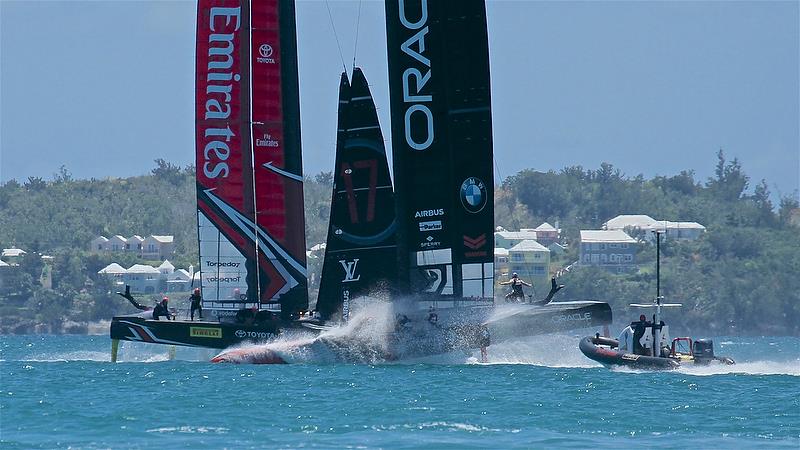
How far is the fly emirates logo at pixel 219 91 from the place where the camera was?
3603 centimetres

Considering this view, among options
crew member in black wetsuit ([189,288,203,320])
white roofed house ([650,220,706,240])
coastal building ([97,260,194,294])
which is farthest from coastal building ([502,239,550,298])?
crew member in black wetsuit ([189,288,203,320])

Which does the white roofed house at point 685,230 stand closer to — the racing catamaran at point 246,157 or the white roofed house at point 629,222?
the white roofed house at point 629,222

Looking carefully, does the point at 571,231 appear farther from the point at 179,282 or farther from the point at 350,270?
the point at 350,270

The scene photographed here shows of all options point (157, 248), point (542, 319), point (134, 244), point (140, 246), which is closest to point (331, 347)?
point (542, 319)

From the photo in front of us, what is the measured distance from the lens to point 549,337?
37.1 metres

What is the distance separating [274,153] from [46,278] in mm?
85891

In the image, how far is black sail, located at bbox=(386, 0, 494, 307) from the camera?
3419 centimetres

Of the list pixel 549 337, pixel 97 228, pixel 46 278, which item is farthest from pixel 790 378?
pixel 97 228

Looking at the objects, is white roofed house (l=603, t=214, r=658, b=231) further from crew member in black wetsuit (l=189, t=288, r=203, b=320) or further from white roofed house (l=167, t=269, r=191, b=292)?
crew member in black wetsuit (l=189, t=288, r=203, b=320)

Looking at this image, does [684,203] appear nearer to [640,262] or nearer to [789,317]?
[640,262]

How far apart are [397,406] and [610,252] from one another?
3907 inches

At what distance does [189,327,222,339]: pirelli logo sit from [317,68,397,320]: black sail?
2276mm

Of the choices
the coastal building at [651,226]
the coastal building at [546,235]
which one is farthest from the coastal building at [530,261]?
the coastal building at [651,226]

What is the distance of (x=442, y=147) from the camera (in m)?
34.4
